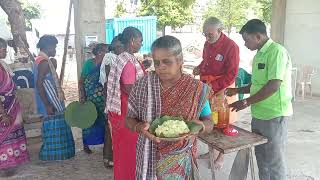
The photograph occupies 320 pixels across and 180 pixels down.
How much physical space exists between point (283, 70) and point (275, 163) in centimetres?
80

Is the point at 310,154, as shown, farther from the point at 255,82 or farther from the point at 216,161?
the point at 255,82

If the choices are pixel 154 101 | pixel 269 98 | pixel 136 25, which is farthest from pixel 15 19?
pixel 154 101

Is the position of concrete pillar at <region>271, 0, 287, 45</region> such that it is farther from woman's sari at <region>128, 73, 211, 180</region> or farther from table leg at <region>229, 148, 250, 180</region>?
woman's sari at <region>128, 73, 211, 180</region>

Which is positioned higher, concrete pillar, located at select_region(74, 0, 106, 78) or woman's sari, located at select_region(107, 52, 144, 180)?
concrete pillar, located at select_region(74, 0, 106, 78)

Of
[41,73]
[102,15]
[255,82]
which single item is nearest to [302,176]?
[255,82]

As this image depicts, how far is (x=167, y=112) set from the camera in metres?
2.17

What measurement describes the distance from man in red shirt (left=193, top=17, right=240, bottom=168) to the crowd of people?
1cm

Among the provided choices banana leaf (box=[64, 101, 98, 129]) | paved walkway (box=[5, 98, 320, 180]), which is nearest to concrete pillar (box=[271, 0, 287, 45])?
paved walkway (box=[5, 98, 320, 180])

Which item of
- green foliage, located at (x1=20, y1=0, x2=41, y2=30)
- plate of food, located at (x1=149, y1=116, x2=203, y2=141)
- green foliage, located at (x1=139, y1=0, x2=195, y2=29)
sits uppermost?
green foliage, located at (x1=20, y1=0, x2=41, y2=30)

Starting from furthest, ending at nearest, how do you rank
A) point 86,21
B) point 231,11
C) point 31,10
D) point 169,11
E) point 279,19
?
1. point 31,10
2. point 231,11
3. point 169,11
4. point 279,19
5. point 86,21

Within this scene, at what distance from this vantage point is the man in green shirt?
2910mm

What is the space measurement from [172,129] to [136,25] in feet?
48.2

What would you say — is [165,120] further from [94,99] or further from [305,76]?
[305,76]

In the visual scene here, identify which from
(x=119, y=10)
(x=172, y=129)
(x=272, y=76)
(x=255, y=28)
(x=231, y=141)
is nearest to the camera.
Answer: (x=172, y=129)
